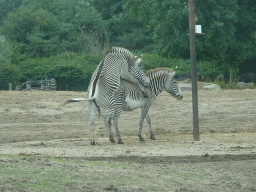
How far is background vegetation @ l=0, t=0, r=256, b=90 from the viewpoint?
84.9 ft

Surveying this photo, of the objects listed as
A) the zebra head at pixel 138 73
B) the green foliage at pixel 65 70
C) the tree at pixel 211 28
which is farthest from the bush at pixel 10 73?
the zebra head at pixel 138 73

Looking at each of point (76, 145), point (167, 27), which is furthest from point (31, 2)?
point (76, 145)

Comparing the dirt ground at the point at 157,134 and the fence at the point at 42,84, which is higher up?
the fence at the point at 42,84

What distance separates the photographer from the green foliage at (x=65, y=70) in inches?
1249

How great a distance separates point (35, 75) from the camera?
33.0 m

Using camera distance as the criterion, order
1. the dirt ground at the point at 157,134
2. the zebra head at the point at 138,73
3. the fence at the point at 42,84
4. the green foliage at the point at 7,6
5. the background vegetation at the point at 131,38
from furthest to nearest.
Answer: the green foliage at the point at 7,6, the fence at the point at 42,84, the background vegetation at the point at 131,38, the zebra head at the point at 138,73, the dirt ground at the point at 157,134

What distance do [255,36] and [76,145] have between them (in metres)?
21.2

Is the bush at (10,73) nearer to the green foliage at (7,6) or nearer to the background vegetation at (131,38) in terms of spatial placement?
the background vegetation at (131,38)

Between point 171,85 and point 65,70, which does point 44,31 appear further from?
point 171,85

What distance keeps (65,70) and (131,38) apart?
14.3 meters

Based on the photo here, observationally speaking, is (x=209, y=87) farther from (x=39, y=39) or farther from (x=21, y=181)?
(x=39, y=39)

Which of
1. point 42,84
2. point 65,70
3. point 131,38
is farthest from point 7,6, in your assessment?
point 42,84

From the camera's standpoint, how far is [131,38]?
4494cm

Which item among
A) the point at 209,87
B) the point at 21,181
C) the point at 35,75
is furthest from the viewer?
the point at 35,75
